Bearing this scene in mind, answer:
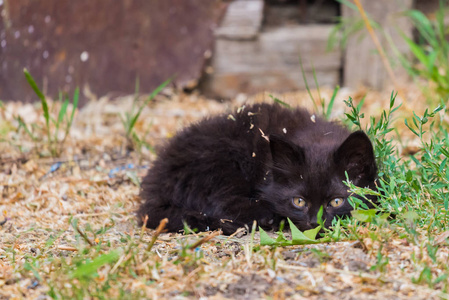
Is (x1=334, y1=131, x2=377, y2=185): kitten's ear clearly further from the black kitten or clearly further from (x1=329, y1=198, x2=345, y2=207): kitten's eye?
(x1=329, y1=198, x2=345, y2=207): kitten's eye

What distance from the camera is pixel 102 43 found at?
6.33 metres

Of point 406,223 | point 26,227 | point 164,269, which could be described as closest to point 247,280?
point 164,269

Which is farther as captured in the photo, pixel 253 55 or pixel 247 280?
pixel 253 55

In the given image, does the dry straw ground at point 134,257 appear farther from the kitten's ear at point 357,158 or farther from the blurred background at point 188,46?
the blurred background at point 188,46

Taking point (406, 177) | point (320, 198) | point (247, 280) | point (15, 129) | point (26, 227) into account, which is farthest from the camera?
point (15, 129)

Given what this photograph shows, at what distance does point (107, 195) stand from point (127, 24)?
9.86ft

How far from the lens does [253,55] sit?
669cm

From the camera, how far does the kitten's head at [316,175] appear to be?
3.00 metres

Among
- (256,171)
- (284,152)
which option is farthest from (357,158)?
(256,171)

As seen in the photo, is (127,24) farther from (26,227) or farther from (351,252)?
(351,252)

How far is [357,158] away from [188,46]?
3856 mm

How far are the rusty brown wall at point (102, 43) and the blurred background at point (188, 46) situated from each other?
0.01 m

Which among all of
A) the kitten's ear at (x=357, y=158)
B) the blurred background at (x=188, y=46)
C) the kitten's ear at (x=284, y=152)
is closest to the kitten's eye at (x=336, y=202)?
the kitten's ear at (x=357, y=158)

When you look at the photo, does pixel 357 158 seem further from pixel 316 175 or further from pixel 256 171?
pixel 256 171
